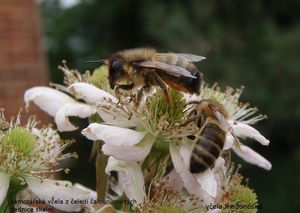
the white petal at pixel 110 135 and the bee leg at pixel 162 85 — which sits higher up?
the bee leg at pixel 162 85

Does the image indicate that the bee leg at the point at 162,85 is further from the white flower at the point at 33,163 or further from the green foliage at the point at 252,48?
the green foliage at the point at 252,48

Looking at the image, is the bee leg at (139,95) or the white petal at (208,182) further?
the bee leg at (139,95)

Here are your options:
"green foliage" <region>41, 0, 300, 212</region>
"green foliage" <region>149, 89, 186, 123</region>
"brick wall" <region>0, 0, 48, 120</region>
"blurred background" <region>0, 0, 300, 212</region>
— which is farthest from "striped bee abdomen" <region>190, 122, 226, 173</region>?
"green foliage" <region>41, 0, 300, 212</region>

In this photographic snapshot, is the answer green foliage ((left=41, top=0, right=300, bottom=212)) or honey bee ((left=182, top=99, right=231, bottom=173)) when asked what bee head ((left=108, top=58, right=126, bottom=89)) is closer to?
honey bee ((left=182, top=99, right=231, bottom=173))

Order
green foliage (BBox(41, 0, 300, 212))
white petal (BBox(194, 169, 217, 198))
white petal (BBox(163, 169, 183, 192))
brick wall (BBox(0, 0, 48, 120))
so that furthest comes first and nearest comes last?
green foliage (BBox(41, 0, 300, 212))
brick wall (BBox(0, 0, 48, 120))
white petal (BBox(163, 169, 183, 192))
white petal (BBox(194, 169, 217, 198))

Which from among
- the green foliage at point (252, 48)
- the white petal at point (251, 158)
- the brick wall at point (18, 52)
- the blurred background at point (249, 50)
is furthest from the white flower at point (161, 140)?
the green foliage at point (252, 48)

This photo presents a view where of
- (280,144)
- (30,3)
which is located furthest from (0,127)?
(280,144)

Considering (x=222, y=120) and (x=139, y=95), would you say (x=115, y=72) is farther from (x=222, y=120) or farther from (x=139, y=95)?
(x=222, y=120)

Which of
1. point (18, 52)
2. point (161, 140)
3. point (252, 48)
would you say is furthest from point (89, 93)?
point (252, 48)

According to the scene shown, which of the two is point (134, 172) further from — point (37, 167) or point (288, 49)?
point (288, 49)
